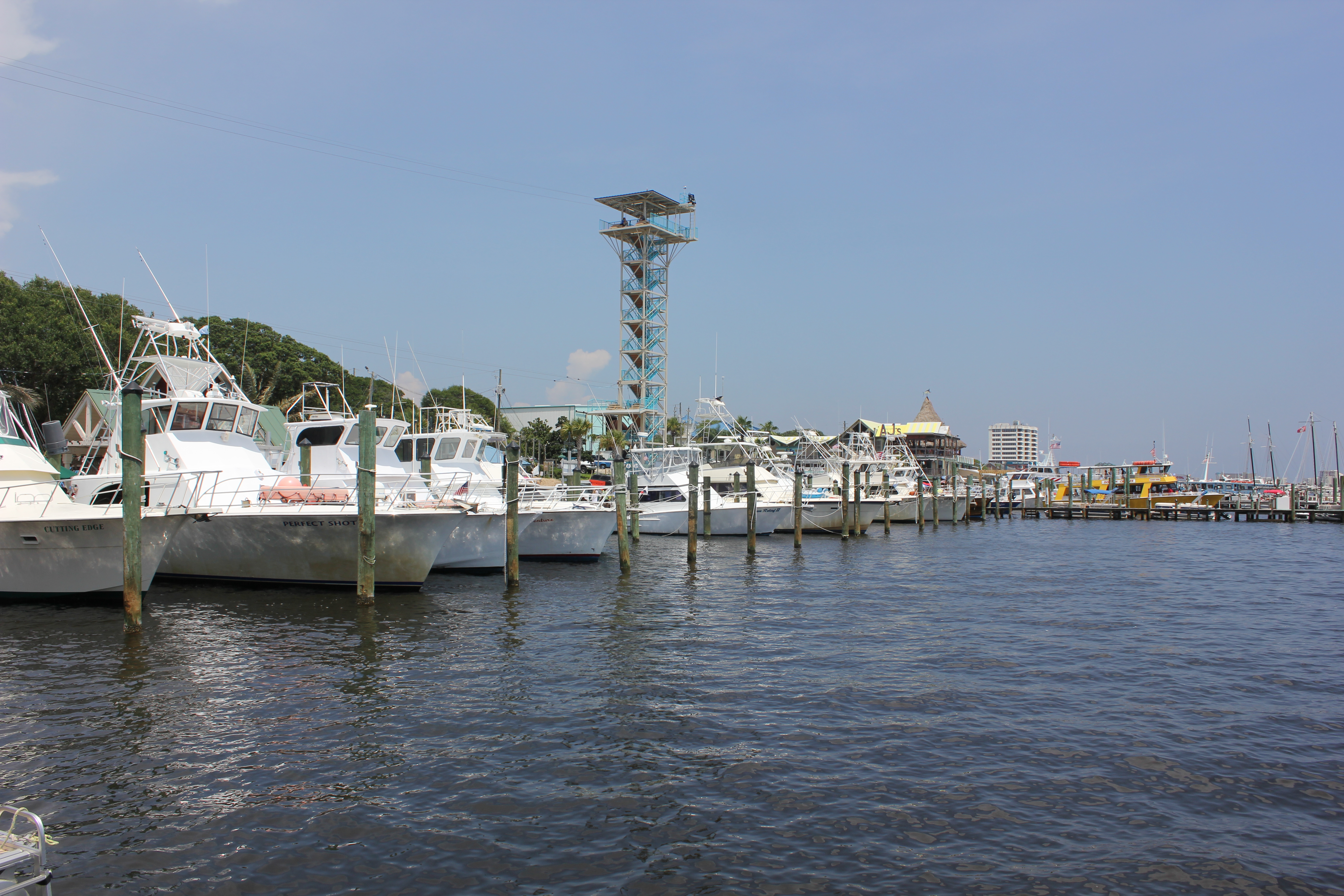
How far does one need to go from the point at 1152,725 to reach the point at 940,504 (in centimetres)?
4752

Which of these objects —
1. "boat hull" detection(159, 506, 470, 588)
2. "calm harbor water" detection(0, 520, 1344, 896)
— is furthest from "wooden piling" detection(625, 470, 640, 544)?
"calm harbor water" detection(0, 520, 1344, 896)

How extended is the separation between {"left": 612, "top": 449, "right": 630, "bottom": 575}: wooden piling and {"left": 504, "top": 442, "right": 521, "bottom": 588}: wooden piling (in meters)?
3.50

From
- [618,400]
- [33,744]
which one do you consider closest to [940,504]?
[618,400]

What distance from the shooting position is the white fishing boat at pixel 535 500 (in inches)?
1018

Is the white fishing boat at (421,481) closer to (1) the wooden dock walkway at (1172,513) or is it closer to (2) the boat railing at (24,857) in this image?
(2) the boat railing at (24,857)

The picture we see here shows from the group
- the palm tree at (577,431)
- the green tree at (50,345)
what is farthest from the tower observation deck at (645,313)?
the green tree at (50,345)

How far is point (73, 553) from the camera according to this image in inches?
662

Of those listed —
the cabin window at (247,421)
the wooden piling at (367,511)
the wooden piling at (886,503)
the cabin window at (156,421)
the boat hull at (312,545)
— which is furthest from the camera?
the wooden piling at (886,503)

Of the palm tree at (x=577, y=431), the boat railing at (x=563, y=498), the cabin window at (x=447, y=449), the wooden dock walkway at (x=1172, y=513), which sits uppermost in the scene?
the palm tree at (x=577, y=431)

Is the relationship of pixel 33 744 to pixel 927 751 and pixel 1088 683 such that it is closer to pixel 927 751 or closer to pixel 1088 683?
pixel 927 751

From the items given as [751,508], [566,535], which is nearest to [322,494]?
[566,535]

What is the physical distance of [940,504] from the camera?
56312 millimetres

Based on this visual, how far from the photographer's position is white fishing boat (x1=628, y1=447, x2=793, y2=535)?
38750mm

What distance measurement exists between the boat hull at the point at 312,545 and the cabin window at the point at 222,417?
352 centimetres
